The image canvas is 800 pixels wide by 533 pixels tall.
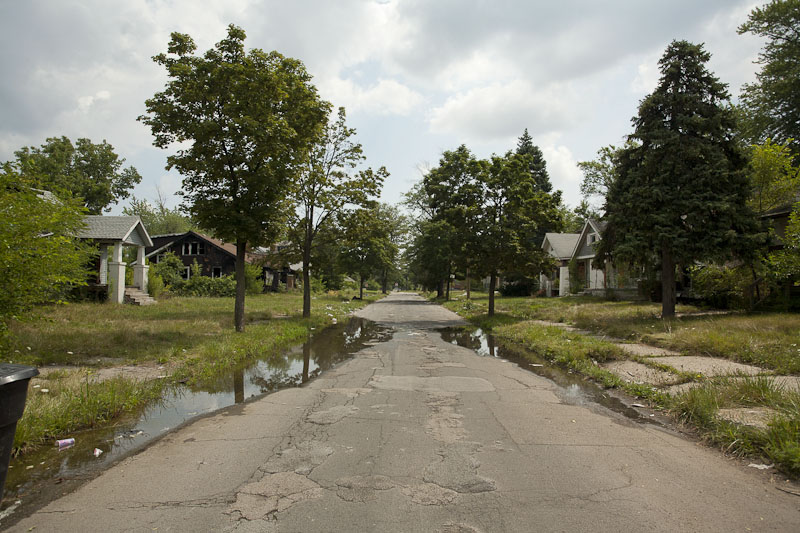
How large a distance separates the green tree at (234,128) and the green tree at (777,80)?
89.7 feet

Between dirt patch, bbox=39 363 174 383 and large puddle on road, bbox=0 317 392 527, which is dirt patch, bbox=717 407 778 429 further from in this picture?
dirt patch, bbox=39 363 174 383

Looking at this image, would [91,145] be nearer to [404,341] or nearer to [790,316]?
[404,341]

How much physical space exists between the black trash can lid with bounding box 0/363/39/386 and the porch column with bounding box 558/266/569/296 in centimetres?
3518

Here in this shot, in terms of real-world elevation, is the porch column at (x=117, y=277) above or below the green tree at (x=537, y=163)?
below

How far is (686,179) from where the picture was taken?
1520 centimetres

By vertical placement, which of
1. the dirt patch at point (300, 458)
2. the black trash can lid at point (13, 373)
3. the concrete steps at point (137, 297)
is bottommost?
the dirt patch at point (300, 458)

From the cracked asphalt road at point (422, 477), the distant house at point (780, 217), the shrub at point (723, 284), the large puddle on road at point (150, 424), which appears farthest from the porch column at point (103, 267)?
the distant house at point (780, 217)

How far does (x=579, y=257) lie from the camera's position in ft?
113

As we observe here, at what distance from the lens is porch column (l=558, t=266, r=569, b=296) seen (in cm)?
3538

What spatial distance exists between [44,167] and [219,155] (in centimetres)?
3841

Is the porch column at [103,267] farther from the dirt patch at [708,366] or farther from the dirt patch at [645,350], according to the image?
the dirt patch at [708,366]

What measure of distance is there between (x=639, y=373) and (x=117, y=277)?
2300 cm

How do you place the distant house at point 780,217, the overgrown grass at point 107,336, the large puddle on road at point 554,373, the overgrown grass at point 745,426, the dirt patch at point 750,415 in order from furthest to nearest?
the distant house at point 780,217 → the overgrown grass at point 107,336 → the large puddle on road at point 554,373 → the dirt patch at point 750,415 → the overgrown grass at point 745,426

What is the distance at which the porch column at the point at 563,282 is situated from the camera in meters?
35.4
